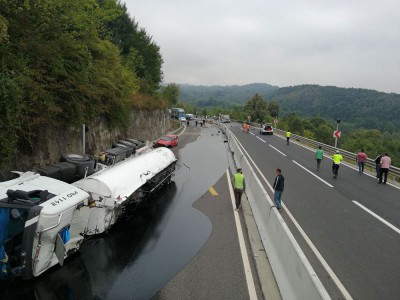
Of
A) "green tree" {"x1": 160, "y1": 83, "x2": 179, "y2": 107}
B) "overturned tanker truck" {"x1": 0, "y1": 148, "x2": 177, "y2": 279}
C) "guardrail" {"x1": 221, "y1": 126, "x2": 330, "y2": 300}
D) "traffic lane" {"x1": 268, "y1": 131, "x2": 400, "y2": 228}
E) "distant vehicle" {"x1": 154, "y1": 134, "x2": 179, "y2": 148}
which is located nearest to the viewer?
"guardrail" {"x1": 221, "y1": 126, "x2": 330, "y2": 300}

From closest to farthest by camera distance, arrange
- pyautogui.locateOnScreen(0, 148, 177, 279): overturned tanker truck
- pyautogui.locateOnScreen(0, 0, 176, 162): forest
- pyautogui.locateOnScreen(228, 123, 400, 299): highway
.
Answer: pyautogui.locateOnScreen(0, 148, 177, 279): overturned tanker truck → pyautogui.locateOnScreen(228, 123, 400, 299): highway → pyautogui.locateOnScreen(0, 0, 176, 162): forest

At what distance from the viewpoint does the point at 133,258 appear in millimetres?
9227

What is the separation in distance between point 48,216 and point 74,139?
13834 millimetres

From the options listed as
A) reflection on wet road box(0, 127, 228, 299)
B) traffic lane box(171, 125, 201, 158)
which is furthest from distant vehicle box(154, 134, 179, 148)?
reflection on wet road box(0, 127, 228, 299)

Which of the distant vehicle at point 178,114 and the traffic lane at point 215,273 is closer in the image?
the traffic lane at point 215,273

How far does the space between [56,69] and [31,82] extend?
304 centimetres

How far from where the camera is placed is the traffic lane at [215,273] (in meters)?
7.36

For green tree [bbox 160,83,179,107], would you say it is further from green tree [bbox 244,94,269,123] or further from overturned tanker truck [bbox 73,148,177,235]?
overturned tanker truck [bbox 73,148,177,235]

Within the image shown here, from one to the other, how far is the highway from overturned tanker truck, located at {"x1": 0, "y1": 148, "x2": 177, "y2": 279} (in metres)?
5.90

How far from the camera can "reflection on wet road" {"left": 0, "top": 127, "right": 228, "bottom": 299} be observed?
7.43 meters

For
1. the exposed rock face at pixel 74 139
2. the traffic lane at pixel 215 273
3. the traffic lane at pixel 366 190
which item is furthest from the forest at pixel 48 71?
the traffic lane at pixel 366 190

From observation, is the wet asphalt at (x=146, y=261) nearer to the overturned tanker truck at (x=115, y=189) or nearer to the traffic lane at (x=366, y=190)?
the overturned tanker truck at (x=115, y=189)

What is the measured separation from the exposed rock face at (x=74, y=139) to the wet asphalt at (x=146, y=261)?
18.7 feet

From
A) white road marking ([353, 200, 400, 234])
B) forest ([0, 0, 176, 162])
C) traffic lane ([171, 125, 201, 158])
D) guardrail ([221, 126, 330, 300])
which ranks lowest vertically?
traffic lane ([171, 125, 201, 158])
